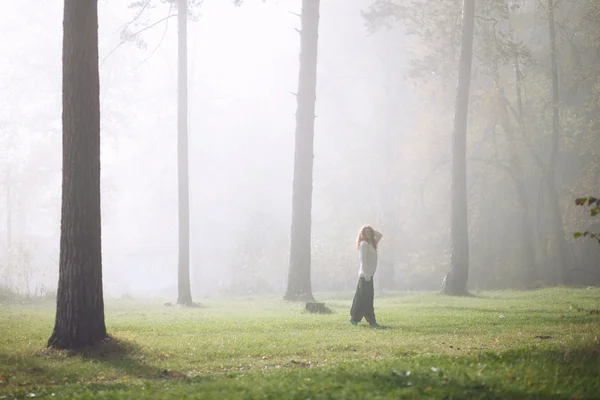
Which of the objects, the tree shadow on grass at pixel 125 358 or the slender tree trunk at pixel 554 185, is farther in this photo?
the slender tree trunk at pixel 554 185

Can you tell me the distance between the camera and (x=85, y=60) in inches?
446

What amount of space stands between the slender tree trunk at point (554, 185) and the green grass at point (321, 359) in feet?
46.0

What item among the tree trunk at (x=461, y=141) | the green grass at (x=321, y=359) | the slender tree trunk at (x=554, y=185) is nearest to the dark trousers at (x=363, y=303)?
the green grass at (x=321, y=359)

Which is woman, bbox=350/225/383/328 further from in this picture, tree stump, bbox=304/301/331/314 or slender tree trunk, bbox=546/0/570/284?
slender tree trunk, bbox=546/0/570/284

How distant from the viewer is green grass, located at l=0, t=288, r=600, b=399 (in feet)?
24.2

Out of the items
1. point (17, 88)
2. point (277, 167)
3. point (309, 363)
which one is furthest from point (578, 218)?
point (17, 88)

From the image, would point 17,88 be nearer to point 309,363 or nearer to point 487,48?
point 487,48

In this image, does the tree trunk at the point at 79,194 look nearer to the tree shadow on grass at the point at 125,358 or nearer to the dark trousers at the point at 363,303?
the tree shadow on grass at the point at 125,358

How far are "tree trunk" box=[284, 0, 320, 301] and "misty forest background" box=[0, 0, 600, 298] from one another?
6.86 metres

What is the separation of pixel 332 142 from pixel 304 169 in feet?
101

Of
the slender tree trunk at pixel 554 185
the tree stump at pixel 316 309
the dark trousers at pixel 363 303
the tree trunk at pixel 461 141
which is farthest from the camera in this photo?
the slender tree trunk at pixel 554 185

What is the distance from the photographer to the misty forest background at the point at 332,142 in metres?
31.3

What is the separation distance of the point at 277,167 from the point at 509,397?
56.2 m

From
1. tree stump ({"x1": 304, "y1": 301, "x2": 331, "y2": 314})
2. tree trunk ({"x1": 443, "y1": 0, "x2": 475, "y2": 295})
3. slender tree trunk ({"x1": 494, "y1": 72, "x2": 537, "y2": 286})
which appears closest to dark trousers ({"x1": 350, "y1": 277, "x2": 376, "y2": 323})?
tree stump ({"x1": 304, "y1": 301, "x2": 331, "y2": 314})
